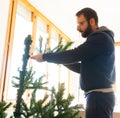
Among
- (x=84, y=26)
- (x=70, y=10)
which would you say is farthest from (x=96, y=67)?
(x=70, y=10)

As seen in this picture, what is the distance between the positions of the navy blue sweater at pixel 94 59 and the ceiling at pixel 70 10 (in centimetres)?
211

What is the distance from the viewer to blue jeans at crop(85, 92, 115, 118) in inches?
54.1

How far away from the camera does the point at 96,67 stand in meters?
1.44

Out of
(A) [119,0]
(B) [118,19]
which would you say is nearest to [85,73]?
(A) [119,0]

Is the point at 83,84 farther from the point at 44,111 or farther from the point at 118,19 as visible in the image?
the point at 118,19

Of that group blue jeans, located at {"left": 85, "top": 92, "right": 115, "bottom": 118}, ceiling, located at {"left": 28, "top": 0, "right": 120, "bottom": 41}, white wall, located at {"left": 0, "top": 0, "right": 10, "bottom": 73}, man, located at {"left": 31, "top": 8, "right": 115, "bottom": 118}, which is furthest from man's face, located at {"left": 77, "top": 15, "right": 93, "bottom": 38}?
ceiling, located at {"left": 28, "top": 0, "right": 120, "bottom": 41}

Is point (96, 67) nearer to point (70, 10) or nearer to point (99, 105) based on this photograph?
point (99, 105)

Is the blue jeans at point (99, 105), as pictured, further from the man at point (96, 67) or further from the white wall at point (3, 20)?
the white wall at point (3, 20)

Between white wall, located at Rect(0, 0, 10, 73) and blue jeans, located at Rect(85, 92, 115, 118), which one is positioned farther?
white wall, located at Rect(0, 0, 10, 73)

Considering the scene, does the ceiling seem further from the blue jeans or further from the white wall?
the blue jeans

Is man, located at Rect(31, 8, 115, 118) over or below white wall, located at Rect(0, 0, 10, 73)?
below

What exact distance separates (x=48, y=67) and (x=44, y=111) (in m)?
2.72

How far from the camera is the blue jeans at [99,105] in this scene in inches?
54.1

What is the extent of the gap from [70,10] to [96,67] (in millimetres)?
2554
